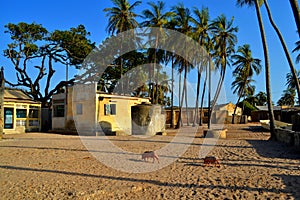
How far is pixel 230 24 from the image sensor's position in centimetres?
2692

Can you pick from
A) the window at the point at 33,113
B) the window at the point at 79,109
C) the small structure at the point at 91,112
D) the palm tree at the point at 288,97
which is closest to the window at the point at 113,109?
the small structure at the point at 91,112

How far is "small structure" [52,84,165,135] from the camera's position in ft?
68.3

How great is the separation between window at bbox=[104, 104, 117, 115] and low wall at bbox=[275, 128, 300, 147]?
11.4 m

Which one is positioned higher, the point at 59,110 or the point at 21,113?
the point at 59,110

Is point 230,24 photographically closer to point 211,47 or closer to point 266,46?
point 211,47

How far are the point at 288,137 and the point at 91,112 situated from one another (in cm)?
1293

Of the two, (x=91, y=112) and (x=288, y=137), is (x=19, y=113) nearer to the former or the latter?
(x=91, y=112)

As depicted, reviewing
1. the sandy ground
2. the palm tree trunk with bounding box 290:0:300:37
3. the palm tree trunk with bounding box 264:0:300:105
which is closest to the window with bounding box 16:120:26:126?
the sandy ground

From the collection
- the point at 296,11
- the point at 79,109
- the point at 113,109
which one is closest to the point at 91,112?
the point at 79,109

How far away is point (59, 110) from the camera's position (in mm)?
23438

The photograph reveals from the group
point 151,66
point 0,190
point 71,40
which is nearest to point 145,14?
point 151,66

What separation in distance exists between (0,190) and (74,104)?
639 inches

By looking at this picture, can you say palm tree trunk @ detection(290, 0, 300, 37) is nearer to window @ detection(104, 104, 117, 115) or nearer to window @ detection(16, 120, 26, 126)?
window @ detection(104, 104, 117, 115)

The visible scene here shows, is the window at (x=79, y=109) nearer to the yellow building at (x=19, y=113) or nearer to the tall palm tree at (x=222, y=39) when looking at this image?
the yellow building at (x=19, y=113)
